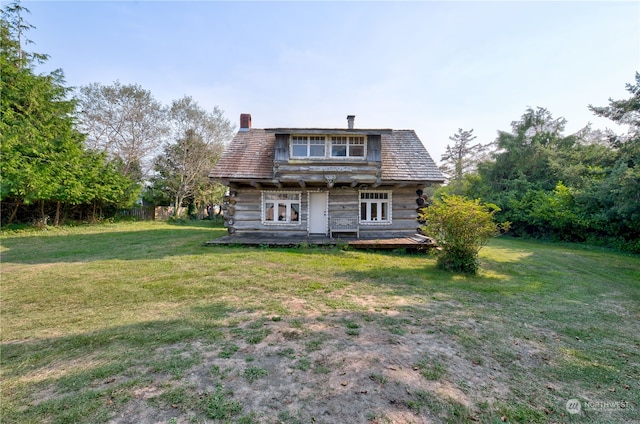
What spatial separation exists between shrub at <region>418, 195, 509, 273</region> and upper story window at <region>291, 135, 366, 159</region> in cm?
581

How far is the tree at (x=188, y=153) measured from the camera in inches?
1102

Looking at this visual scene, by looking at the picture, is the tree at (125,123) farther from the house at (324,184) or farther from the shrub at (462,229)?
the shrub at (462,229)

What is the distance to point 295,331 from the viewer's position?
424 cm

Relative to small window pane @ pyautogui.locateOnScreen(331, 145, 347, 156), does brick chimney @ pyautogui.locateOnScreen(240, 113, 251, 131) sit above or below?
above

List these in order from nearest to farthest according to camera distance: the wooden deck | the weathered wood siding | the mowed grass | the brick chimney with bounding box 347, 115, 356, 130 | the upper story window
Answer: the mowed grass, the wooden deck, the upper story window, the weathered wood siding, the brick chimney with bounding box 347, 115, 356, 130

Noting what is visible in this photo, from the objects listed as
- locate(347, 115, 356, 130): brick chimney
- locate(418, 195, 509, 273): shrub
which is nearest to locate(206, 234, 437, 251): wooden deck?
locate(418, 195, 509, 273): shrub

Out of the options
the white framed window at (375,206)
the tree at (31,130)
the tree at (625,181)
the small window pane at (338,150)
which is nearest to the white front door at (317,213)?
the white framed window at (375,206)

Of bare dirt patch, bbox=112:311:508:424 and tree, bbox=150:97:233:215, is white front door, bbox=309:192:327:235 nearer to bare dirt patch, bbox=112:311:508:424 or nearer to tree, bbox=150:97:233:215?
bare dirt patch, bbox=112:311:508:424

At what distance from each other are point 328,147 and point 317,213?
3.38 metres

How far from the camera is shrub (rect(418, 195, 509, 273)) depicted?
8148 mm

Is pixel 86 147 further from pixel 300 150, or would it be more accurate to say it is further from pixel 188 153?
pixel 300 150

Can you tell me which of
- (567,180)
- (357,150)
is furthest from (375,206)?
(567,180)

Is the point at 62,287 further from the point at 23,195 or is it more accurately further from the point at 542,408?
the point at 23,195

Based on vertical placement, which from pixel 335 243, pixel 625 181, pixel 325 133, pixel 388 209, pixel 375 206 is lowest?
pixel 335 243
